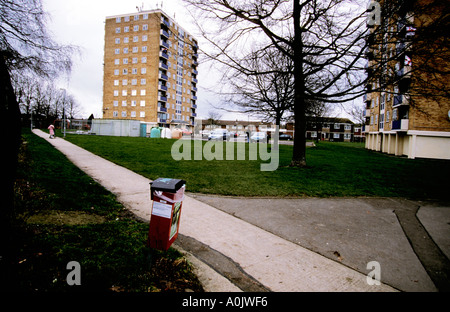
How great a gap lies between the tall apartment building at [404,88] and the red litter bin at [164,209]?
7.48 metres

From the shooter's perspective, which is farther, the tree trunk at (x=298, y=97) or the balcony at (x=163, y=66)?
the balcony at (x=163, y=66)

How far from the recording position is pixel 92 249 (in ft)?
10.1

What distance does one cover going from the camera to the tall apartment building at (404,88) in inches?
279

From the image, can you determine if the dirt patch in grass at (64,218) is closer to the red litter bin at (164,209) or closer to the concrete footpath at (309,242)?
the concrete footpath at (309,242)

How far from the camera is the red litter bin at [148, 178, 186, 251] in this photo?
113 inches

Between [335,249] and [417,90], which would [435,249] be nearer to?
[335,249]

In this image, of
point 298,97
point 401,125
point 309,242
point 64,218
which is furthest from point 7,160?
point 401,125

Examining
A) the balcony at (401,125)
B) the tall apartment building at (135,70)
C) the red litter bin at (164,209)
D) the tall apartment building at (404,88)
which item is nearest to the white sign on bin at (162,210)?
the red litter bin at (164,209)

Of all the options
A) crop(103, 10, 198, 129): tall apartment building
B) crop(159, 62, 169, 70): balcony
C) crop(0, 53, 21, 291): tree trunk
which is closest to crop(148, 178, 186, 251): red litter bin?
crop(0, 53, 21, 291): tree trunk

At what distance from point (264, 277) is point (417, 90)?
8638 millimetres

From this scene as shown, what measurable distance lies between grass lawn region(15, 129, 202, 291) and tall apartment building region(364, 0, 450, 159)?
26.6 feet

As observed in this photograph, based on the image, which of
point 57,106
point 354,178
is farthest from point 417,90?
point 57,106

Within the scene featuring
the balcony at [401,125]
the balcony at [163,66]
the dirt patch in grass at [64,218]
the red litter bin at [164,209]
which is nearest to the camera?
the red litter bin at [164,209]

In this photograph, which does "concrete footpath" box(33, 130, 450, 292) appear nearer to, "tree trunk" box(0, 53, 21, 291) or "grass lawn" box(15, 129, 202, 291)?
"grass lawn" box(15, 129, 202, 291)
